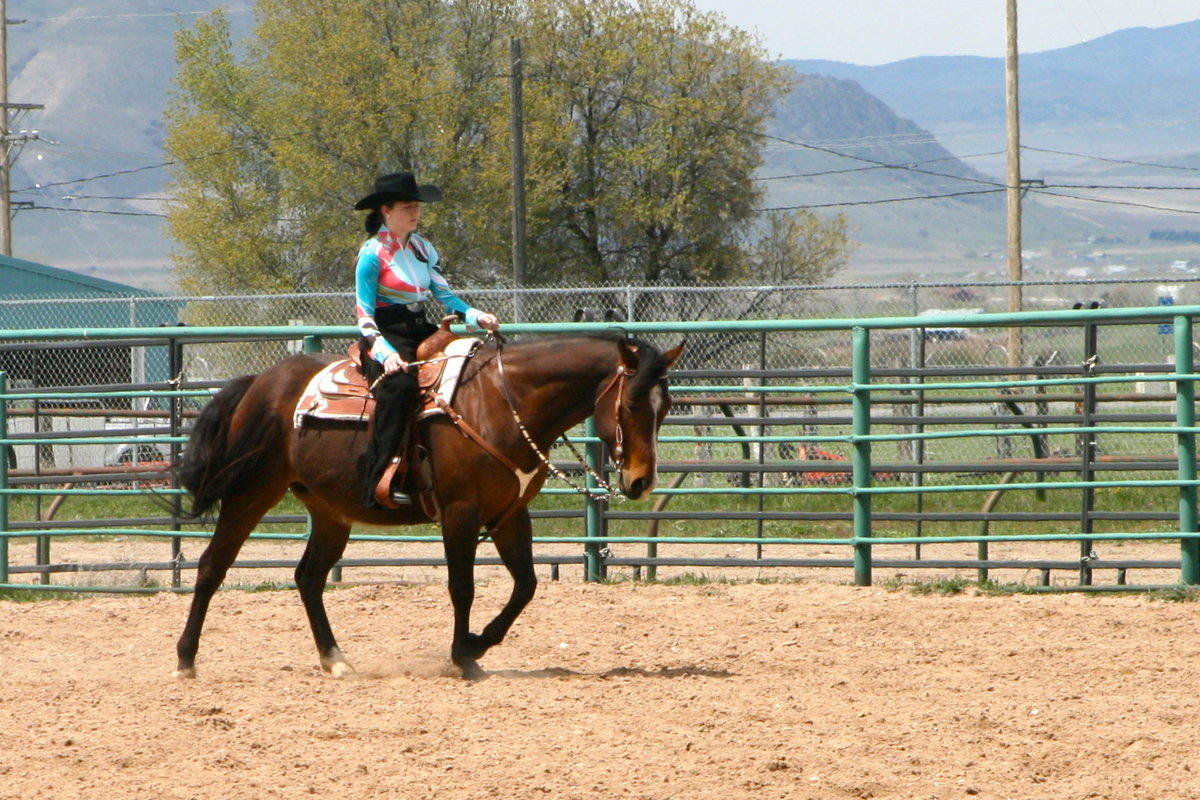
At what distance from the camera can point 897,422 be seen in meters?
9.52

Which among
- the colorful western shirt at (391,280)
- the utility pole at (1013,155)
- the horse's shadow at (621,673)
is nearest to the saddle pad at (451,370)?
the colorful western shirt at (391,280)

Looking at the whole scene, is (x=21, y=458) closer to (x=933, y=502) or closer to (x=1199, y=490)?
(x=933, y=502)

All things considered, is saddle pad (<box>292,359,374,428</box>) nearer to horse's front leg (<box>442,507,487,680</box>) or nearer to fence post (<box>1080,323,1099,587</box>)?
horse's front leg (<box>442,507,487,680</box>)

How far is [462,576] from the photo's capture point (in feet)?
21.8

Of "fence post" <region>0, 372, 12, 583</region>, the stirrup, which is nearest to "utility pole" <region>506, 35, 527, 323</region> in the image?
"fence post" <region>0, 372, 12, 583</region>

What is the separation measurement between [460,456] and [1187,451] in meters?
4.46

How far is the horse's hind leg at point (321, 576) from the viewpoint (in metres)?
6.88

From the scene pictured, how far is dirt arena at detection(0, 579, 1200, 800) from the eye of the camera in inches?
188

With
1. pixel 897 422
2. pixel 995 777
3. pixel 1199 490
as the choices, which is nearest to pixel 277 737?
pixel 995 777

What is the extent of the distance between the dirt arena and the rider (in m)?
1.01

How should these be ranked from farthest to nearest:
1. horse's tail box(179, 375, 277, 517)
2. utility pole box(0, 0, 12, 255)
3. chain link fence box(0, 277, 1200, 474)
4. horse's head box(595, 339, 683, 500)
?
utility pole box(0, 0, 12, 255) < chain link fence box(0, 277, 1200, 474) < horse's tail box(179, 375, 277, 517) < horse's head box(595, 339, 683, 500)

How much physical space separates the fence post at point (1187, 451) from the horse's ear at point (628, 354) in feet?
12.7

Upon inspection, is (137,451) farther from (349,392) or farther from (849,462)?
(349,392)

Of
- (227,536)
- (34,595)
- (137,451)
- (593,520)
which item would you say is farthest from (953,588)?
(137,451)
